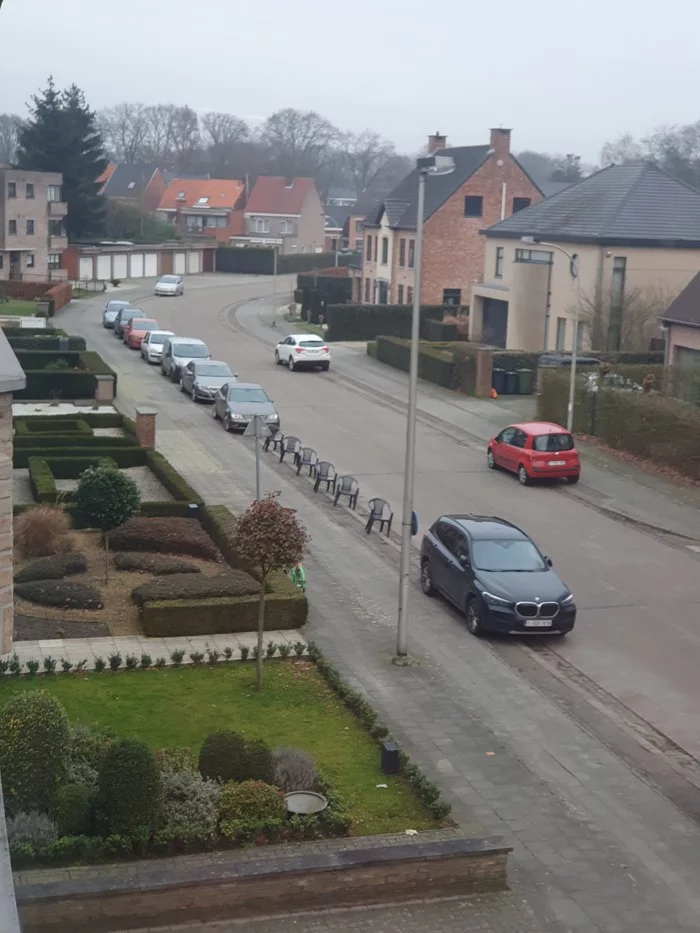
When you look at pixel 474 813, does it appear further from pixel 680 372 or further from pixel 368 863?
pixel 680 372

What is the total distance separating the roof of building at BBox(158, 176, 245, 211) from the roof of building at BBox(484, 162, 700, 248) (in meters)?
68.9

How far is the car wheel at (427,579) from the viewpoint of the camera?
19.8 meters

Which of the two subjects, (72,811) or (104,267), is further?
(104,267)

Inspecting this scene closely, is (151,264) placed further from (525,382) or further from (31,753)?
(31,753)

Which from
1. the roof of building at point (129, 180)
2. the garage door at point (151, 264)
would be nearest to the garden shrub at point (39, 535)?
the garage door at point (151, 264)

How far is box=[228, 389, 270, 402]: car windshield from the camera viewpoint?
1319 inches

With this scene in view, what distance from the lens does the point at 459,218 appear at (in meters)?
60.2

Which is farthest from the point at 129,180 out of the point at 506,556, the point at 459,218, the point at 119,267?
the point at 506,556

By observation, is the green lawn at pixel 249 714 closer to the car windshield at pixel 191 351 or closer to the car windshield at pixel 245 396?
the car windshield at pixel 245 396

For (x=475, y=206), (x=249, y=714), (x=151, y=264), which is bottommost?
(x=249, y=714)

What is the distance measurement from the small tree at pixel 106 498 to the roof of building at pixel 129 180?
337 ft

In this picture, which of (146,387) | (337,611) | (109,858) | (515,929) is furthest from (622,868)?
(146,387)

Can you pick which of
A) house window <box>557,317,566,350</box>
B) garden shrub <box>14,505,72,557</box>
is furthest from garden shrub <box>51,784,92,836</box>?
house window <box>557,317,566,350</box>

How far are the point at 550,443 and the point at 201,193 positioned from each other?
9172 centimetres
